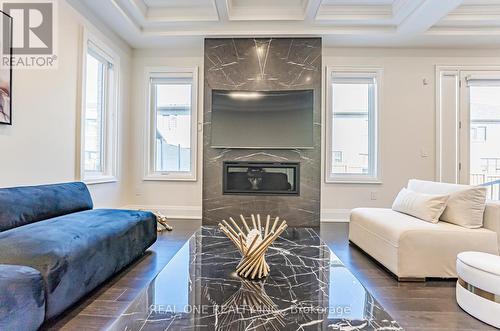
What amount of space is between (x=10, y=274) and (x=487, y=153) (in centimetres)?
609

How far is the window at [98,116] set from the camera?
12.8 ft

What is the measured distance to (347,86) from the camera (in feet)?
16.5

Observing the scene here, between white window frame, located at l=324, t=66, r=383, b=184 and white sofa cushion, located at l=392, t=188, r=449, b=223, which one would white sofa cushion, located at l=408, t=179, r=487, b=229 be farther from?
white window frame, located at l=324, t=66, r=383, b=184

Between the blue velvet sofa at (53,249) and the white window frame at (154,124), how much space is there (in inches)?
82.1

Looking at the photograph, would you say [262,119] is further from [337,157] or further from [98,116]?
[98,116]

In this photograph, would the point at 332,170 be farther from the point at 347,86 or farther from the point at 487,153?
the point at 487,153

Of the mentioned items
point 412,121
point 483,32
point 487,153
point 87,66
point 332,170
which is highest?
point 483,32

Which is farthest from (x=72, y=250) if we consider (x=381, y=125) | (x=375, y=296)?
(x=381, y=125)

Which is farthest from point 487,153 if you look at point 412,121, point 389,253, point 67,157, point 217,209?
point 67,157

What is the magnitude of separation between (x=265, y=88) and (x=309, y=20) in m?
1.11

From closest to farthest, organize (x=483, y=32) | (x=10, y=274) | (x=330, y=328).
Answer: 1. (x=330, y=328)
2. (x=10, y=274)
3. (x=483, y=32)

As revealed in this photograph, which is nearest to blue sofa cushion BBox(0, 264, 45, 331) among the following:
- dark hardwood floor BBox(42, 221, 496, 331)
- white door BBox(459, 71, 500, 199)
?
dark hardwood floor BBox(42, 221, 496, 331)

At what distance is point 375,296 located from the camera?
7.18ft

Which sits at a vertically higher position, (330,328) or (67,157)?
(67,157)
